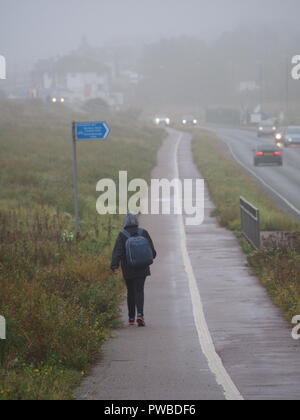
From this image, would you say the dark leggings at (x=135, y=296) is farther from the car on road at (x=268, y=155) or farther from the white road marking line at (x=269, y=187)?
the car on road at (x=268, y=155)

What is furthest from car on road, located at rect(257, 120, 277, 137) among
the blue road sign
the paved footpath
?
the blue road sign

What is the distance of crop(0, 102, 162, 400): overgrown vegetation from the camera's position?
10.4 metres

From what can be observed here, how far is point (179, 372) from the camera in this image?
34.1 feet

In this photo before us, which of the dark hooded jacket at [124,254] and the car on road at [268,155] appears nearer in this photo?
the dark hooded jacket at [124,254]

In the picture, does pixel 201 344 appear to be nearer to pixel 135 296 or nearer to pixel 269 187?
pixel 135 296

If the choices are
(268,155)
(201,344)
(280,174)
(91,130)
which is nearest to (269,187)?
(280,174)

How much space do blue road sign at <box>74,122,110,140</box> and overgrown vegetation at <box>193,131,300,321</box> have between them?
4.43 metres

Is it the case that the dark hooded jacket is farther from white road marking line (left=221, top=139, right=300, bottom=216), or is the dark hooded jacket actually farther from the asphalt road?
white road marking line (left=221, top=139, right=300, bottom=216)

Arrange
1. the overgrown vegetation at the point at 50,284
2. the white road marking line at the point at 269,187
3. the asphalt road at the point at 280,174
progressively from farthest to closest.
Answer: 1. the asphalt road at the point at 280,174
2. the white road marking line at the point at 269,187
3. the overgrown vegetation at the point at 50,284

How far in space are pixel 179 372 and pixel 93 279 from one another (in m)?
6.30

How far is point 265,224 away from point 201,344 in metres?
13.7

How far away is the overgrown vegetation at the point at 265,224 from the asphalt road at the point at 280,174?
3.53ft

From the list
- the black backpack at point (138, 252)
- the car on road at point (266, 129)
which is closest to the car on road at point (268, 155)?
the car on road at point (266, 129)

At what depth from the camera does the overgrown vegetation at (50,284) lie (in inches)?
408
